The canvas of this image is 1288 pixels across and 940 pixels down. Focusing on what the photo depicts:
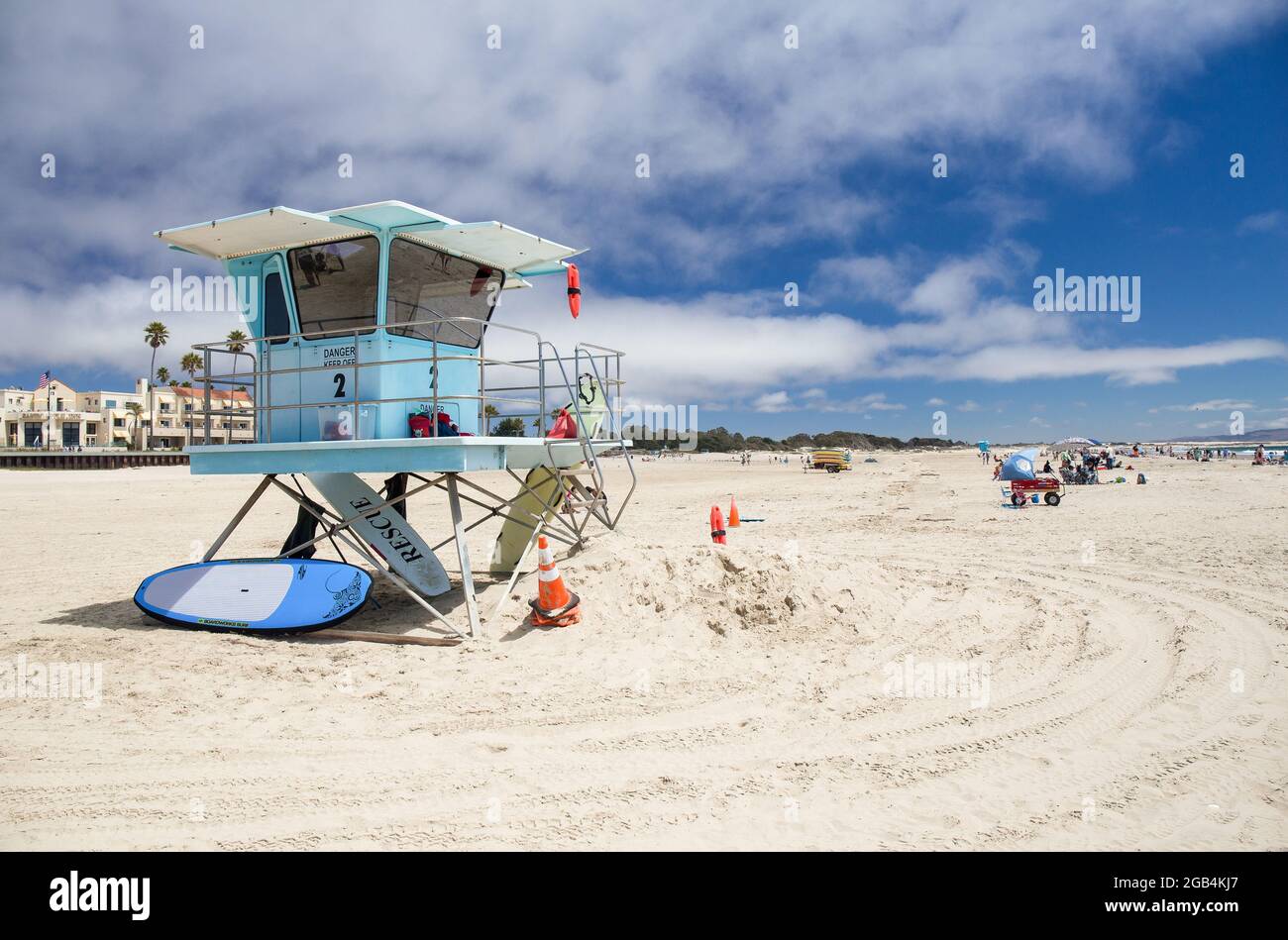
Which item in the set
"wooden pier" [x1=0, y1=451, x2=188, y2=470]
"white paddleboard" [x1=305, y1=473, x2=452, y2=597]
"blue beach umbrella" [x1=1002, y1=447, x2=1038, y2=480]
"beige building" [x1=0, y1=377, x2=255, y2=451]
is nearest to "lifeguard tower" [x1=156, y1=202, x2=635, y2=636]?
"white paddleboard" [x1=305, y1=473, x2=452, y2=597]

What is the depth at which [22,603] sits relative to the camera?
405 inches

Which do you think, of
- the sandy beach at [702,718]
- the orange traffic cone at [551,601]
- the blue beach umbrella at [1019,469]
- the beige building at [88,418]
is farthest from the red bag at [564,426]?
the beige building at [88,418]

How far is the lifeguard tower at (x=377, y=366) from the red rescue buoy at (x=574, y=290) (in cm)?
3

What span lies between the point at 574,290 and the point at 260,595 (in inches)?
213

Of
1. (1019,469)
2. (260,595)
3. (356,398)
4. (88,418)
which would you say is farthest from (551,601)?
(88,418)

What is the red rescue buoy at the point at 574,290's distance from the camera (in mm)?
9711

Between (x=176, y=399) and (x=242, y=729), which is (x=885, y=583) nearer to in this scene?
(x=242, y=729)

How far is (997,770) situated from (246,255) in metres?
9.82

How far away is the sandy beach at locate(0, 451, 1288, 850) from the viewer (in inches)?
164

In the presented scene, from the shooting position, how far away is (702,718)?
19.2 ft

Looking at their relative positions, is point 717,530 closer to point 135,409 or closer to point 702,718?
point 702,718

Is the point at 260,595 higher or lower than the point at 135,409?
lower

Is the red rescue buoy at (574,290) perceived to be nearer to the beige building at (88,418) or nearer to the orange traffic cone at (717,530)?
the orange traffic cone at (717,530)
